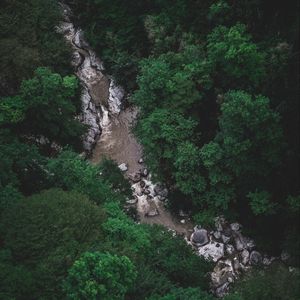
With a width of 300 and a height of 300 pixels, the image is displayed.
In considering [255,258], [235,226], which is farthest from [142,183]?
[255,258]

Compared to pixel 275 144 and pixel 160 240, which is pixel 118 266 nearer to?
pixel 160 240

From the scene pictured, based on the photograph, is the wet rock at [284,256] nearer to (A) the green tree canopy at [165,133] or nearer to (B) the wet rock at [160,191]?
(B) the wet rock at [160,191]

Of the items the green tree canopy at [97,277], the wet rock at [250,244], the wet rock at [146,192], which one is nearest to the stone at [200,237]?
the wet rock at [250,244]

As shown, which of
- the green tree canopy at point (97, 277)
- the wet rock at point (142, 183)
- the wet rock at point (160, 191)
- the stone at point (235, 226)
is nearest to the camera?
the green tree canopy at point (97, 277)

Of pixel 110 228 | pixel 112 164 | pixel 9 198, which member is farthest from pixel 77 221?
pixel 112 164

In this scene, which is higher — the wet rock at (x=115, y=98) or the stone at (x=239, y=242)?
the wet rock at (x=115, y=98)

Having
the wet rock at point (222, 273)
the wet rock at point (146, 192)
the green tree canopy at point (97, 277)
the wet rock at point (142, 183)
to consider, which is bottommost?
the wet rock at point (222, 273)

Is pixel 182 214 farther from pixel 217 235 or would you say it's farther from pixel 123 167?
pixel 123 167

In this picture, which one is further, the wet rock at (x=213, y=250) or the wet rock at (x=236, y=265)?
the wet rock at (x=213, y=250)
